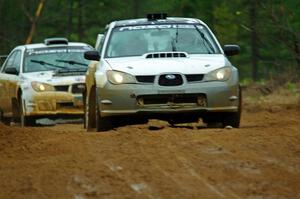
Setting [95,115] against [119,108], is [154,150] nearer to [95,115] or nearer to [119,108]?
[119,108]

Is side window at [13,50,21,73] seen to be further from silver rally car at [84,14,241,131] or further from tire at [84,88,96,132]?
silver rally car at [84,14,241,131]

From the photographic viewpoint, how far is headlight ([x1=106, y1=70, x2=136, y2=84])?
11344 mm

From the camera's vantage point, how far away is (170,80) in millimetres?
11375

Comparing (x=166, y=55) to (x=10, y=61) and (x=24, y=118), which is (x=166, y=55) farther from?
(x=10, y=61)

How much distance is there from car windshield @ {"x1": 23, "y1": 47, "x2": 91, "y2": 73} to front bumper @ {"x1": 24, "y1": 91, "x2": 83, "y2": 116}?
0.90 m

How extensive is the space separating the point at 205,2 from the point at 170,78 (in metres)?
27.0

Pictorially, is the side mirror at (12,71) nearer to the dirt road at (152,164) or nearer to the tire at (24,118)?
the tire at (24,118)

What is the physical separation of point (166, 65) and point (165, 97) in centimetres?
43

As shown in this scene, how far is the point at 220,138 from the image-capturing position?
9.77m

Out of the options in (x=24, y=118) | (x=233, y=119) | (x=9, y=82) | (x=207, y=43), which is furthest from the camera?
(x=9, y=82)

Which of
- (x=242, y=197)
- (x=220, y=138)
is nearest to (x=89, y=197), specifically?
(x=242, y=197)

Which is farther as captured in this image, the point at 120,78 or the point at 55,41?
the point at 55,41

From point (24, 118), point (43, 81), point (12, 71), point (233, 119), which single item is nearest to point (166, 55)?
point (233, 119)

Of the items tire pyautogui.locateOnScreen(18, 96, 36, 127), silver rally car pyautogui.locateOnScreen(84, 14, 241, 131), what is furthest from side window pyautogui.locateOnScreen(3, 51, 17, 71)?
silver rally car pyautogui.locateOnScreen(84, 14, 241, 131)
